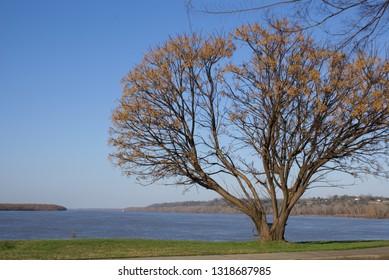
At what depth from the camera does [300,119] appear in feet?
69.7

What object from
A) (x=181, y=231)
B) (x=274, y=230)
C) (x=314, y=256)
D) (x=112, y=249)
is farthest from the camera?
(x=181, y=231)

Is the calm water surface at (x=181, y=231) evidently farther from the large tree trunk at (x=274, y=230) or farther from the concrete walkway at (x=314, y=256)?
the concrete walkway at (x=314, y=256)

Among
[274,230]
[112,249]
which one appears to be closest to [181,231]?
[274,230]

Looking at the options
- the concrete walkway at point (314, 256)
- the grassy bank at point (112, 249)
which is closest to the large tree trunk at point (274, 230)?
the grassy bank at point (112, 249)

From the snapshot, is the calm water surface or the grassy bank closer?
the grassy bank

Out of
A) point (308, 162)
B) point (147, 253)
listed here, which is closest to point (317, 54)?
point (308, 162)

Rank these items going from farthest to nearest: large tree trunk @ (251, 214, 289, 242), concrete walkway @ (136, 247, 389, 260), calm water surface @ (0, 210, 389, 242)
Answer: calm water surface @ (0, 210, 389, 242), large tree trunk @ (251, 214, 289, 242), concrete walkway @ (136, 247, 389, 260)

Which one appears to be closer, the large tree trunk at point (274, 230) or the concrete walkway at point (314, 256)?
the concrete walkway at point (314, 256)

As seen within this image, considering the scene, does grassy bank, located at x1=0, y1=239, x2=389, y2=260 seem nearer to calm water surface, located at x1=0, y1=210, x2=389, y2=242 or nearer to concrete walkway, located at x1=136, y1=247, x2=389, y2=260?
concrete walkway, located at x1=136, y1=247, x2=389, y2=260

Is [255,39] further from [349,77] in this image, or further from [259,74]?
[349,77]

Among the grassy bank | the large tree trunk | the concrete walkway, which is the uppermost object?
the large tree trunk

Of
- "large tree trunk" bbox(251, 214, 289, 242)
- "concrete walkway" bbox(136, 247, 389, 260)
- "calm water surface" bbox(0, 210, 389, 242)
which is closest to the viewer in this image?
"concrete walkway" bbox(136, 247, 389, 260)

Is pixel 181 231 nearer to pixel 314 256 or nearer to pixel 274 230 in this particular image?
pixel 274 230

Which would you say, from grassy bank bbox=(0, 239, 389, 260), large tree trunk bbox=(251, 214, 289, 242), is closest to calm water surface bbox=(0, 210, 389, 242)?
large tree trunk bbox=(251, 214, 289, 242)
